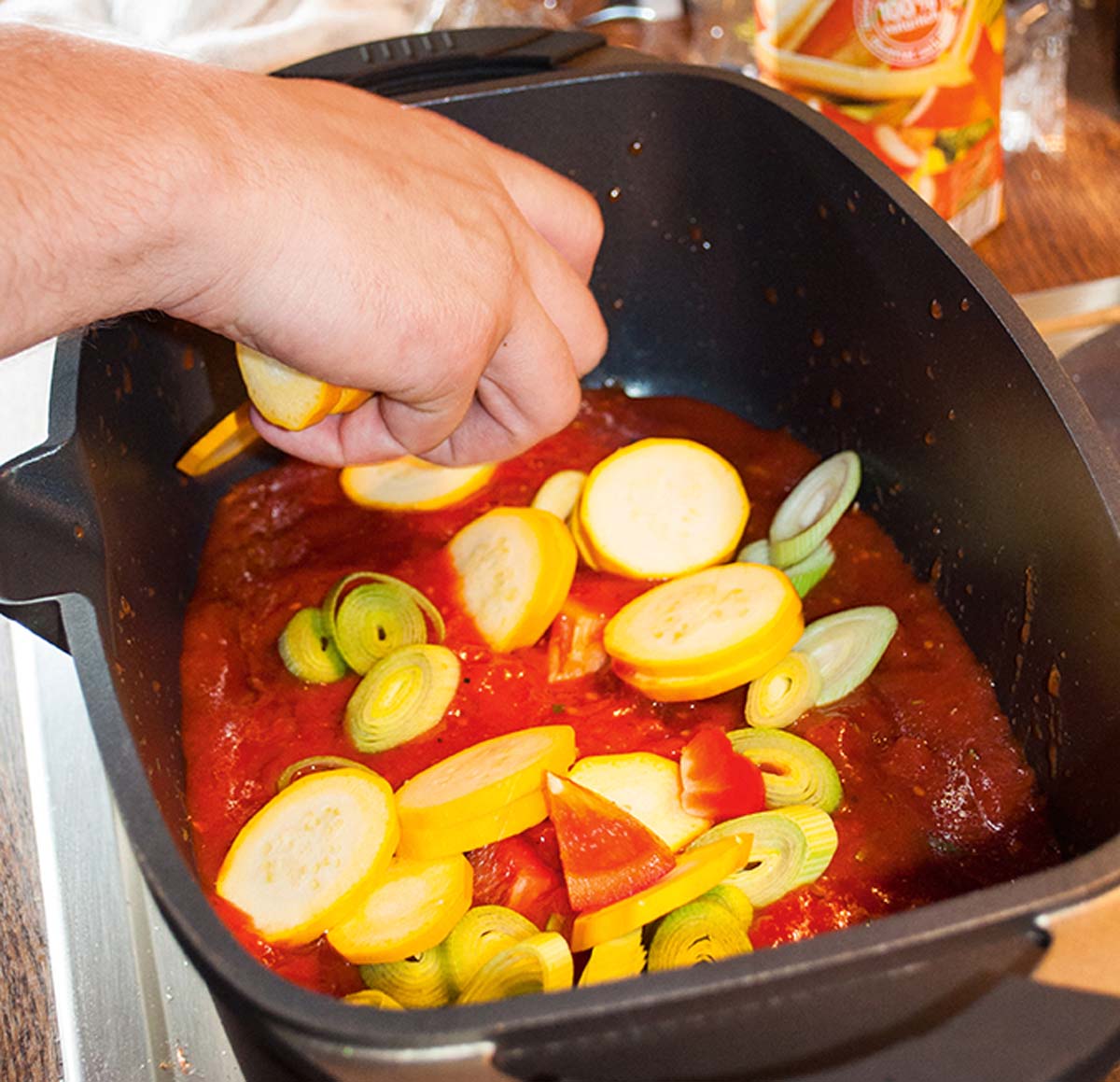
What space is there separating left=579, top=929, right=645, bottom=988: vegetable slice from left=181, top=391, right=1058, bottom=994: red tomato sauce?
8 centimetres

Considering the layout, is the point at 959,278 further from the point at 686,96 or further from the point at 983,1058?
the point at 983,1058

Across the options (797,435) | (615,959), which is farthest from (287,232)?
(797,435)

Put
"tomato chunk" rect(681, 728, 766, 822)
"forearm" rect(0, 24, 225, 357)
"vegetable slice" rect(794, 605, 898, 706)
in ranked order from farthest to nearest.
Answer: "vegetable slice" rect(794, 605, 898, 706) → "tomato chunk" rect(681, 728, 766, 822) → "forearm" rect(0, 24, 225, 357)

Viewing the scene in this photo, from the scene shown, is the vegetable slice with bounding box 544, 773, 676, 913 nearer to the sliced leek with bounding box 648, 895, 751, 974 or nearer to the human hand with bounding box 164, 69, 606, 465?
the sliced leek with bounding box 648, 895, 751, 974

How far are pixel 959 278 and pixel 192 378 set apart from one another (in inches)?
24.2

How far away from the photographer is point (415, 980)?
77cm

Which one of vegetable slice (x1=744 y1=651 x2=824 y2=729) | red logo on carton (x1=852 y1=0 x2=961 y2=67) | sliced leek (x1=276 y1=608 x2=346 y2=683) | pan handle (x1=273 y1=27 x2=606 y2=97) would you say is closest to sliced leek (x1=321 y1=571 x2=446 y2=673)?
sliced leek (x1=276 y1=608 x2=346 y2=683)

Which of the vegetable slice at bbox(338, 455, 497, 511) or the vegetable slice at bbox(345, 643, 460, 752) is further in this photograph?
the vegetable slice at bbox(338, 455, 497, 511)

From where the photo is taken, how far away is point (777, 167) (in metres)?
1.10

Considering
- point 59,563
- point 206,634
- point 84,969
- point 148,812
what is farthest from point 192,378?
point 148,812

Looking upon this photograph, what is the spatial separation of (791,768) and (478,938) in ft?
0.76

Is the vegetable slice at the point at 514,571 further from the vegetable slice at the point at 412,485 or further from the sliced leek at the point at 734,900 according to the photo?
the sliced leek at the point at 734,900

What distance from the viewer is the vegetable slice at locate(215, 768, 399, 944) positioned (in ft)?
2.57

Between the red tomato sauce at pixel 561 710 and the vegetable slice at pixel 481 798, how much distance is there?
0.11 ft
